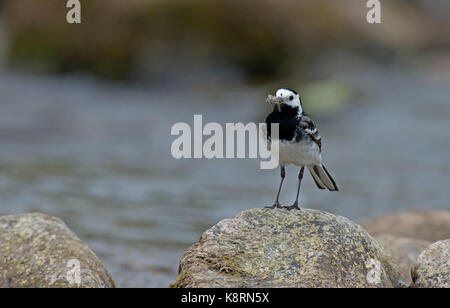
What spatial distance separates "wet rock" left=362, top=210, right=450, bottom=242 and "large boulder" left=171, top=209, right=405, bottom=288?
11.5 ft

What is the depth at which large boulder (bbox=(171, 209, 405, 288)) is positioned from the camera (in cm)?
557

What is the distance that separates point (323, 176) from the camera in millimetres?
7105

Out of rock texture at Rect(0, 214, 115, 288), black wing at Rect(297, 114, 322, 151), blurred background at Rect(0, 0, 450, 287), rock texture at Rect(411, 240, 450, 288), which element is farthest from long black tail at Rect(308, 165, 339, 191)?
blurred background at Rect(0, 0, 450, 287)

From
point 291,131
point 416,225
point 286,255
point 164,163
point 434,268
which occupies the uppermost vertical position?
point 164,163

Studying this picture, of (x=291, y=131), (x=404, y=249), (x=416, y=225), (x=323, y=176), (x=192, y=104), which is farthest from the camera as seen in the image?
(x=192, y=104)

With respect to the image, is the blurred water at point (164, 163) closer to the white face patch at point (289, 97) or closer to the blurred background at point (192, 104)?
the blurred background at point (192, 104)

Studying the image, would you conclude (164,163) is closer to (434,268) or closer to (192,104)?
(192,104)

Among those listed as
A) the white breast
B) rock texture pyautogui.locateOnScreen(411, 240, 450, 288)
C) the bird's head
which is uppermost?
the bird's head

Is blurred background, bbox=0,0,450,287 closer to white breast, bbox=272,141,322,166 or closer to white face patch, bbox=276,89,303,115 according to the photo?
white breast, bbox=272,141,322,166

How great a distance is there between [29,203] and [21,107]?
848 centimetres

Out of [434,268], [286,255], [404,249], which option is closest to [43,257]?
[286,255]

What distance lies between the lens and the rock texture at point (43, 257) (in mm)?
Result: 6367

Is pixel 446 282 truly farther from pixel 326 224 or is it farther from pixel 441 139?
pixel 441 139

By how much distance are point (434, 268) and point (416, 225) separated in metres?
4.07
